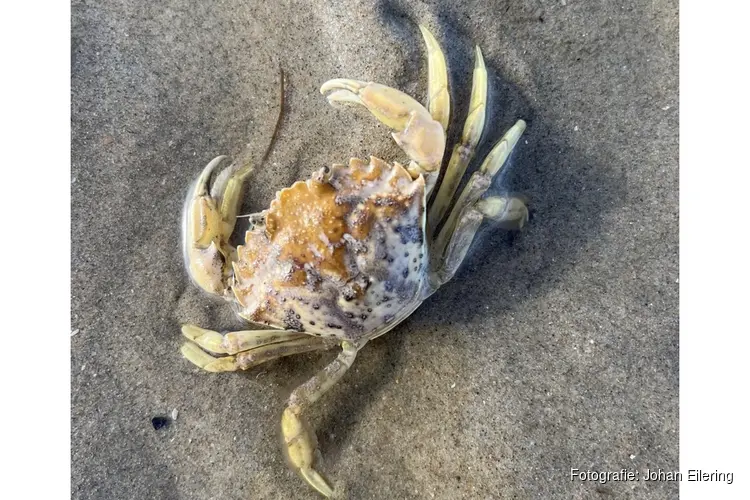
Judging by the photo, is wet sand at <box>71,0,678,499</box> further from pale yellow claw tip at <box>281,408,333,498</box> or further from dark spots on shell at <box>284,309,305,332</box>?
dark spots on shell at <box>284,309,305,332</box>

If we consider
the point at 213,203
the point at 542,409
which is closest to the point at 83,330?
the point at 213,203

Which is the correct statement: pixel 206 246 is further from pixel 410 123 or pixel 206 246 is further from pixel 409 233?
pixel 410 123

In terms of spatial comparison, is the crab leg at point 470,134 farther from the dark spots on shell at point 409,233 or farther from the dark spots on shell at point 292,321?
the dark spots on shell at point 292,321

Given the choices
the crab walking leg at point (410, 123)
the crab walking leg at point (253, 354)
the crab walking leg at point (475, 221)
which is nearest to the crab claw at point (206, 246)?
the crab walking leg at point (253, 354)

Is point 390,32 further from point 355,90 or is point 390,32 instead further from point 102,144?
point 102,144

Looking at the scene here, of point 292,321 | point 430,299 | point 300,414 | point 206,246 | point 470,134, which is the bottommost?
point 300,414

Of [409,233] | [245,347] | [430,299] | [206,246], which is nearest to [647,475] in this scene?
[430,299]
